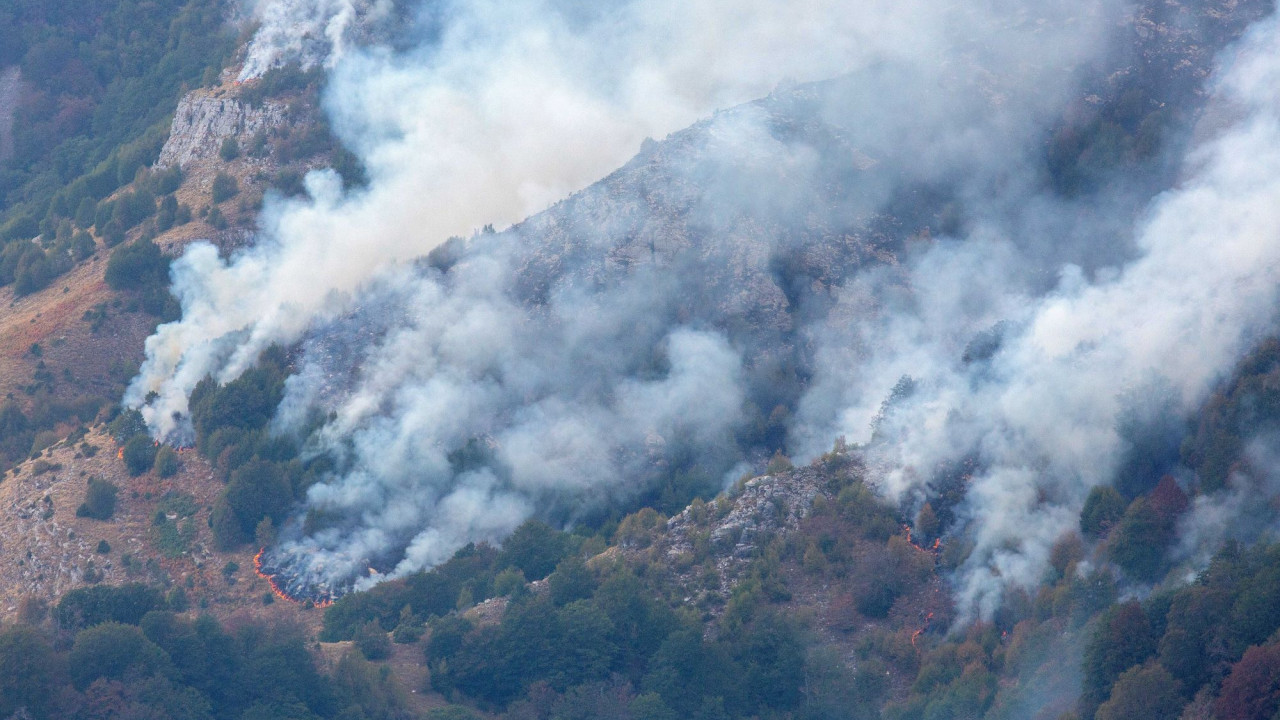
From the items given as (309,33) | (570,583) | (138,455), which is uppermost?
(309,33)

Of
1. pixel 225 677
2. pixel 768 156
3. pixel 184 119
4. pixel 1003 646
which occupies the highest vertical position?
pixel 184 119

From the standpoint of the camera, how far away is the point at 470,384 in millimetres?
118625

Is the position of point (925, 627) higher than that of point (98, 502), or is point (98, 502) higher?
point (98, 502)

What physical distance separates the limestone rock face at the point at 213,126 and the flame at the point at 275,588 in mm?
39520

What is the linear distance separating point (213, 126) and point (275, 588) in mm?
44406

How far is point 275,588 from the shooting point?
110m

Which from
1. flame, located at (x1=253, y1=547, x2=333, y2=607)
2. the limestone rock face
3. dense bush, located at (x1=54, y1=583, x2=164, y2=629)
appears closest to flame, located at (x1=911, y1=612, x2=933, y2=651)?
flame, located at (x1=253, y1=547, x2=333, y2=607)

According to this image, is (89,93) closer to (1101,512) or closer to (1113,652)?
(1101,512)

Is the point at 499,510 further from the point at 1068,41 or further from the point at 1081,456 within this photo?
the point at 1068,41

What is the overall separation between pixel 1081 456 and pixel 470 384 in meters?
37.7

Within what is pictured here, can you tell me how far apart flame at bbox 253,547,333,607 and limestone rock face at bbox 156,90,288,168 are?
130 ft

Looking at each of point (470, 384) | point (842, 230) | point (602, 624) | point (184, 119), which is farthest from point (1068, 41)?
point (184, 119)

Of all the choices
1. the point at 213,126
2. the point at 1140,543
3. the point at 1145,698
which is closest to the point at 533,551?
the point at 1140,543

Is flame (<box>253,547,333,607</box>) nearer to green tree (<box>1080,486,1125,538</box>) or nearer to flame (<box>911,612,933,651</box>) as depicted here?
flame (<box>911,612,933,651</box>)
